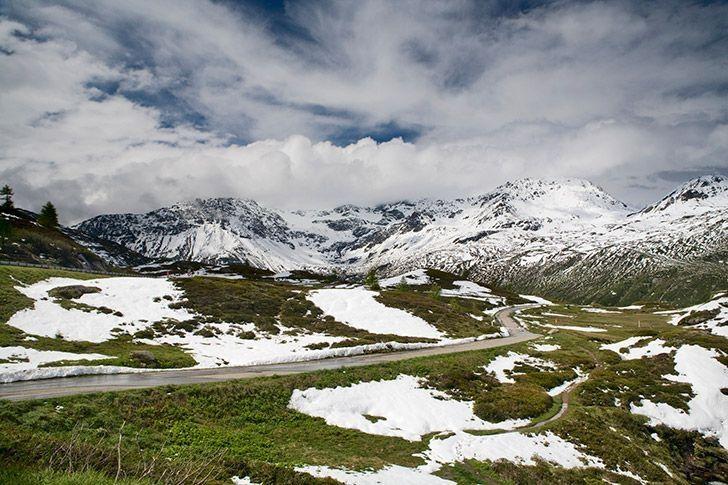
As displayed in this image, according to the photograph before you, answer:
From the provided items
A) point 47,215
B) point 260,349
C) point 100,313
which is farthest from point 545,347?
point 47,215

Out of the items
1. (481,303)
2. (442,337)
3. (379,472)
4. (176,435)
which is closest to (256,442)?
(176,435)

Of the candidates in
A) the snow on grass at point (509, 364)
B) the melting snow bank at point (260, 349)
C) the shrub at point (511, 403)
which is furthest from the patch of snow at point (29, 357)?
the snow on grass at point (509, 364)

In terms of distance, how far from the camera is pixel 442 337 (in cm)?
7156

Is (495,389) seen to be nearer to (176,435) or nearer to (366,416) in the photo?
(366,416)

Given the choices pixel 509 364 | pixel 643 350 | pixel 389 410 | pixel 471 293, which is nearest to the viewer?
pixel 389 410

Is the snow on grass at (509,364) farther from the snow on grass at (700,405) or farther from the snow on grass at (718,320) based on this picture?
the snow on grass at (718,320)

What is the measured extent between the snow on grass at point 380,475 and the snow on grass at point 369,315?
48439 millimetres

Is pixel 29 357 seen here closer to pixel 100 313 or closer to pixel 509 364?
pixel 100 313

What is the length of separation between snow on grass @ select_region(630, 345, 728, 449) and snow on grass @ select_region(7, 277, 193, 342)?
180 feet

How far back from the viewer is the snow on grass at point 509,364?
44.1 metres

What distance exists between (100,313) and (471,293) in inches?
6111

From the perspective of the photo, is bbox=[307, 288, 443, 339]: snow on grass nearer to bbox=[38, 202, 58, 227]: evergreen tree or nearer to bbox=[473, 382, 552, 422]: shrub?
bbox=[473, 382, 552, 422]: shrub

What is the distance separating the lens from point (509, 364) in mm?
49781

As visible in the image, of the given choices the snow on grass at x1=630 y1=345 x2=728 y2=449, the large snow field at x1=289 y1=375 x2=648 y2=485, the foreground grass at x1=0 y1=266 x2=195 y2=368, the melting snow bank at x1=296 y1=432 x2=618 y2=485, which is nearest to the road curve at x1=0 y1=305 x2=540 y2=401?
the foreground grass at x1=0 y1=266 x2=195 y2=368
